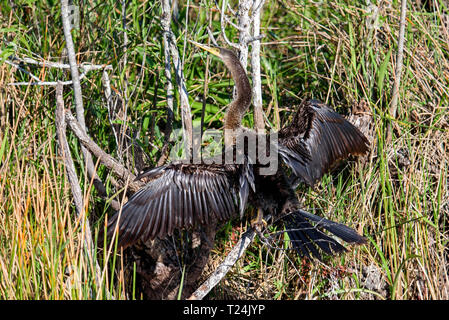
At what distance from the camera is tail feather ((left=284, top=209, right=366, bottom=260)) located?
12.8ft

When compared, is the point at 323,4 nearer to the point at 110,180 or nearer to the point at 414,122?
the point at 414,122

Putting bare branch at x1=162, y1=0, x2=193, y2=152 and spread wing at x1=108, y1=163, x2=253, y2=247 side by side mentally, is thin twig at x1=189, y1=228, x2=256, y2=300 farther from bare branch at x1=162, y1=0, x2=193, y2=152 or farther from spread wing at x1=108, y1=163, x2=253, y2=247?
bare branch at x1=162, y1=0, x2=193, y2=152

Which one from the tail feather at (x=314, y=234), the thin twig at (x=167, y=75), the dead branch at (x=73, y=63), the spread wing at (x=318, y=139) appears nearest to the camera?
the dead branch at (x=73, y=63)

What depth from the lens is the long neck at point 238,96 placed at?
4191 mm

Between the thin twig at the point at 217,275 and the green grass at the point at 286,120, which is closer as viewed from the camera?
the thin twig at the point at 217,275

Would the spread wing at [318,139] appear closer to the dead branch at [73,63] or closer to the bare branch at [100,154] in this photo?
the bare branch at [100,154]

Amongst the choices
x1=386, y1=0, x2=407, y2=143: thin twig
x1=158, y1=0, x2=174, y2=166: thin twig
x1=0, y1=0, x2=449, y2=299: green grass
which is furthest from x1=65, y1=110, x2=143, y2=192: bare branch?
x1=386, y1=0, x2=407, y2=143: thin twig

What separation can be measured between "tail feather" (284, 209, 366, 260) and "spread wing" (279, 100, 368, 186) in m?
0.29

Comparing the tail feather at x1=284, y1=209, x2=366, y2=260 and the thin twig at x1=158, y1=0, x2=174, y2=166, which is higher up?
the thin twig at x1=158, y1=0, x2=174, y2=166

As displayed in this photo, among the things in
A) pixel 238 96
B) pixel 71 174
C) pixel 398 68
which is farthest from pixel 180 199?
pixel 398 68

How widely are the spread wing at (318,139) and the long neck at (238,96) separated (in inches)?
13.3

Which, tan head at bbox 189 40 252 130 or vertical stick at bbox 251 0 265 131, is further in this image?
vertical stick at bbox 251 0 265 131

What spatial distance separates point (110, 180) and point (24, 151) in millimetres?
646

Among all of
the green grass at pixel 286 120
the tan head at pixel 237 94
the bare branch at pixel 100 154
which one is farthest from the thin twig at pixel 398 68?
the bare branch at pixel 100 154
